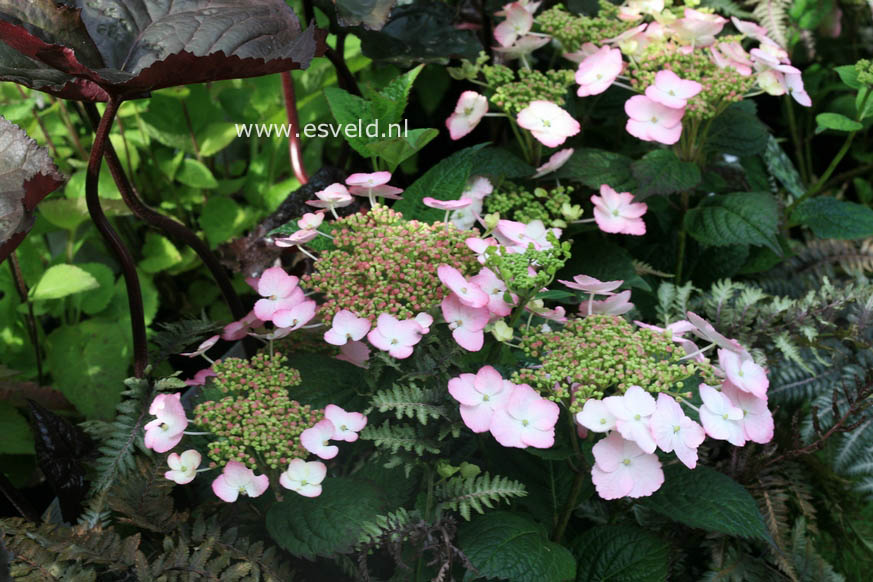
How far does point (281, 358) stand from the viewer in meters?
1.06

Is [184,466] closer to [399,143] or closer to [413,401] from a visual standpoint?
[413,401]

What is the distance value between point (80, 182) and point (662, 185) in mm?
1041

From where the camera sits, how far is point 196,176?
1654mm

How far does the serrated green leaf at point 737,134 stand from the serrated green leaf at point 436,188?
477mm

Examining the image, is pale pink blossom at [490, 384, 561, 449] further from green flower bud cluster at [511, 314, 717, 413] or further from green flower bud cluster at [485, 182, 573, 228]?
green flower bud cluster at [485, 182, 573, 228]

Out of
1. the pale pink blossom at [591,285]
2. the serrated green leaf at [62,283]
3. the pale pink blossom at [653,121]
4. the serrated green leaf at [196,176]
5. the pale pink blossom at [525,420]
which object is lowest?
the serrated green leaf at [196,176]

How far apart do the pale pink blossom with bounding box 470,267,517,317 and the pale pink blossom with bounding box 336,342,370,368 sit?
181mm

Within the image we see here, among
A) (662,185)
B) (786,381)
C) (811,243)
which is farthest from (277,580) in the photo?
(811,243)

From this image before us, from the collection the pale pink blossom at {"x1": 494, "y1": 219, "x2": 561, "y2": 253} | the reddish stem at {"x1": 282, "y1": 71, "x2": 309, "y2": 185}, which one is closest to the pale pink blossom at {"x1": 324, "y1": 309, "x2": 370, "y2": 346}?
the pale pink blossom at {"x1": 494, "y1": 219, "x2": 561, "y2": 253}

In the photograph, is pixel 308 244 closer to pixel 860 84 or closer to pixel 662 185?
pixel 662 185

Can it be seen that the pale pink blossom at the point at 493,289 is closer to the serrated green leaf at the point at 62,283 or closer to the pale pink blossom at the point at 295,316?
the pale pink blossom at the point at 295,316

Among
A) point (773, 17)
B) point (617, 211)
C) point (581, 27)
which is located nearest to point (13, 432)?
point (617, 211)

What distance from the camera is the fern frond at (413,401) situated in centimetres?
94

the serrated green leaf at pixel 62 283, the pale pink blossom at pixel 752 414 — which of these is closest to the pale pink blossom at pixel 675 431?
the pale pink blossom at pixel 752 414
